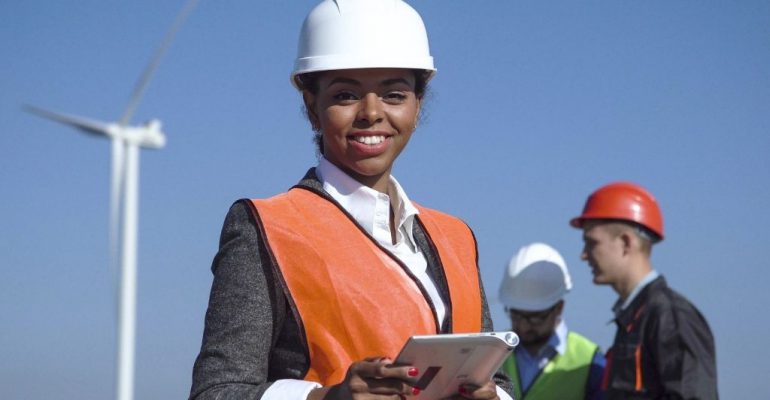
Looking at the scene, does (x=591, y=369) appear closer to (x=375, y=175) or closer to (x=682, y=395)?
(x=682, y=395)

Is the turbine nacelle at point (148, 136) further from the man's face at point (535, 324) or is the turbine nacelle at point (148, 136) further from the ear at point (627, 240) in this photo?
the man's face at point (535, 324)

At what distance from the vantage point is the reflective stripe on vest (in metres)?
10.6

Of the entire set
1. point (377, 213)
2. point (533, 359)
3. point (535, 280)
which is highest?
point (535, 280)

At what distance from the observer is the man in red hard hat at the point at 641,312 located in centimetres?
804

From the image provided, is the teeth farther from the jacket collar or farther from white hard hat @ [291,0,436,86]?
the jacket collar

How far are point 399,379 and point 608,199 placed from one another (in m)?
5.86

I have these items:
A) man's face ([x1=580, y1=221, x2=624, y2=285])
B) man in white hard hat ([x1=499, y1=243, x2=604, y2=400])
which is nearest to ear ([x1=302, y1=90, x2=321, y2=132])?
man's face ([x1=580, y1=221, x2=624, y2=285])

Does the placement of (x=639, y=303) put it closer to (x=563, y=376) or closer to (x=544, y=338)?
(x=563, y=376)

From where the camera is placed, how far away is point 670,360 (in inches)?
318

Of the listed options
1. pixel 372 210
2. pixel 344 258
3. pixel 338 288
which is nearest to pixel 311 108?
pixel 372 210

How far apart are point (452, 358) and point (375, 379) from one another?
9.7 inches

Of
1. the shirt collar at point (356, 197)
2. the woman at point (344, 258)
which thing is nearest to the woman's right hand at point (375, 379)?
the woman at point (344, 258)

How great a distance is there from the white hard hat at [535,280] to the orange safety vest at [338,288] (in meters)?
6.82

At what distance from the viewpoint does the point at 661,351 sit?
8.13m
